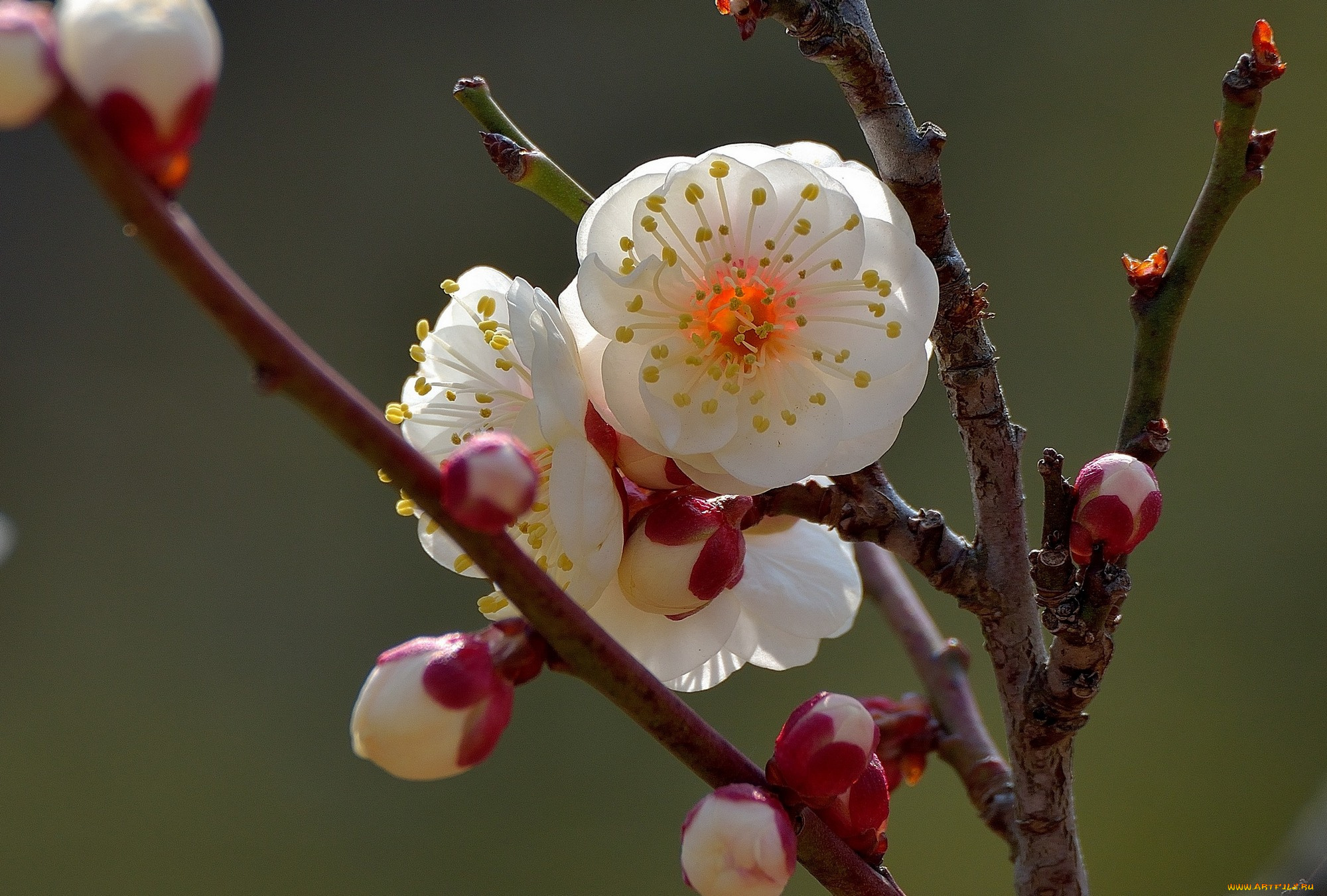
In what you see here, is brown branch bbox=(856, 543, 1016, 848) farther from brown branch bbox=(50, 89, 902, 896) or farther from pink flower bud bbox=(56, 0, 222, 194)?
pink flower bud bbox=(56, 0, 222, 194)

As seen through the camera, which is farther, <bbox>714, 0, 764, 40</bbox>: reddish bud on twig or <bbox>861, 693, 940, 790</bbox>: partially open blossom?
<bbox>861, 693, 940, 790</bbox>: partially open blossom

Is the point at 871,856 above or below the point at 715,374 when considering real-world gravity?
below

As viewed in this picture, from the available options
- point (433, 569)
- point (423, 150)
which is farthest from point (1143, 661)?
point (423, 150)

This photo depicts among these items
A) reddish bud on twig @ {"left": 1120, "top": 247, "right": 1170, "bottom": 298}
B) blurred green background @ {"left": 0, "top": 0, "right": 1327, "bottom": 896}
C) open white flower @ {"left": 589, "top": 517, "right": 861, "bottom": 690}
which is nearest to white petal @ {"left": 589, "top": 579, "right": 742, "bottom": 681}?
open white flower @ {"left": 589, "top": 517, "right": 861, "bottom": 690}

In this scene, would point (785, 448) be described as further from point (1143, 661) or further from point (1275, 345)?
point (1275, 345)

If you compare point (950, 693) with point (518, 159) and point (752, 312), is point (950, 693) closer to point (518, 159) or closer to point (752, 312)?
point (752, 312)

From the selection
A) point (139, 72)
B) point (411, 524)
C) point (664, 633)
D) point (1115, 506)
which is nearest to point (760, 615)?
point (664, 633)
